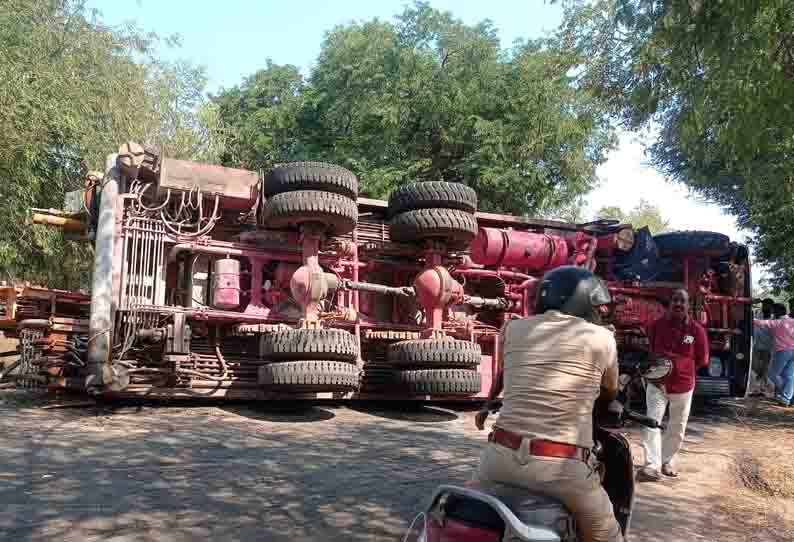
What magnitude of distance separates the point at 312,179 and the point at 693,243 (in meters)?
5.83

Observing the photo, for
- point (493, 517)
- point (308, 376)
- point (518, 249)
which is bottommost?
point (493, 517)

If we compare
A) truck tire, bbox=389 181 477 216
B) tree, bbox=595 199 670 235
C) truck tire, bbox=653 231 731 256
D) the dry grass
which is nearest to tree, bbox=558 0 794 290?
truck tire, bbox=653 231 731 256

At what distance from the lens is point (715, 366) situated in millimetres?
10516

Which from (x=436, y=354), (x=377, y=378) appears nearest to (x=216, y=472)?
(x=436, y=354)

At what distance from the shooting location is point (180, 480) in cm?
459

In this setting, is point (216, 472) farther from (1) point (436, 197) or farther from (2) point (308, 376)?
(1) point (436, 197)

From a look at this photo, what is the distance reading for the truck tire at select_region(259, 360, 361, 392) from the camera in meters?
6.90

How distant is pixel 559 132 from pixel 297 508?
15.8m

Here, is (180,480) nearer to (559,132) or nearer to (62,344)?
(62,344)

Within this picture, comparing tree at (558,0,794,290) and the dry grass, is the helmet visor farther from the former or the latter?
tree at (558,0,794,290)

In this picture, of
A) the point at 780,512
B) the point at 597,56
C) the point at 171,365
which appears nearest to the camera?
the point at 780,512

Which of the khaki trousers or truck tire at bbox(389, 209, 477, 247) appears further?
truck tire at bbox(389, 209, 477, 247)

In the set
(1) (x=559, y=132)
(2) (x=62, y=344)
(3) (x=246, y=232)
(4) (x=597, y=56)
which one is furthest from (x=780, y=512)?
(1) (x=559, y=132)

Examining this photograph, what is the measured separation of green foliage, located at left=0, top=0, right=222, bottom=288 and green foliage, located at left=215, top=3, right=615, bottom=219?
5.54 metres
